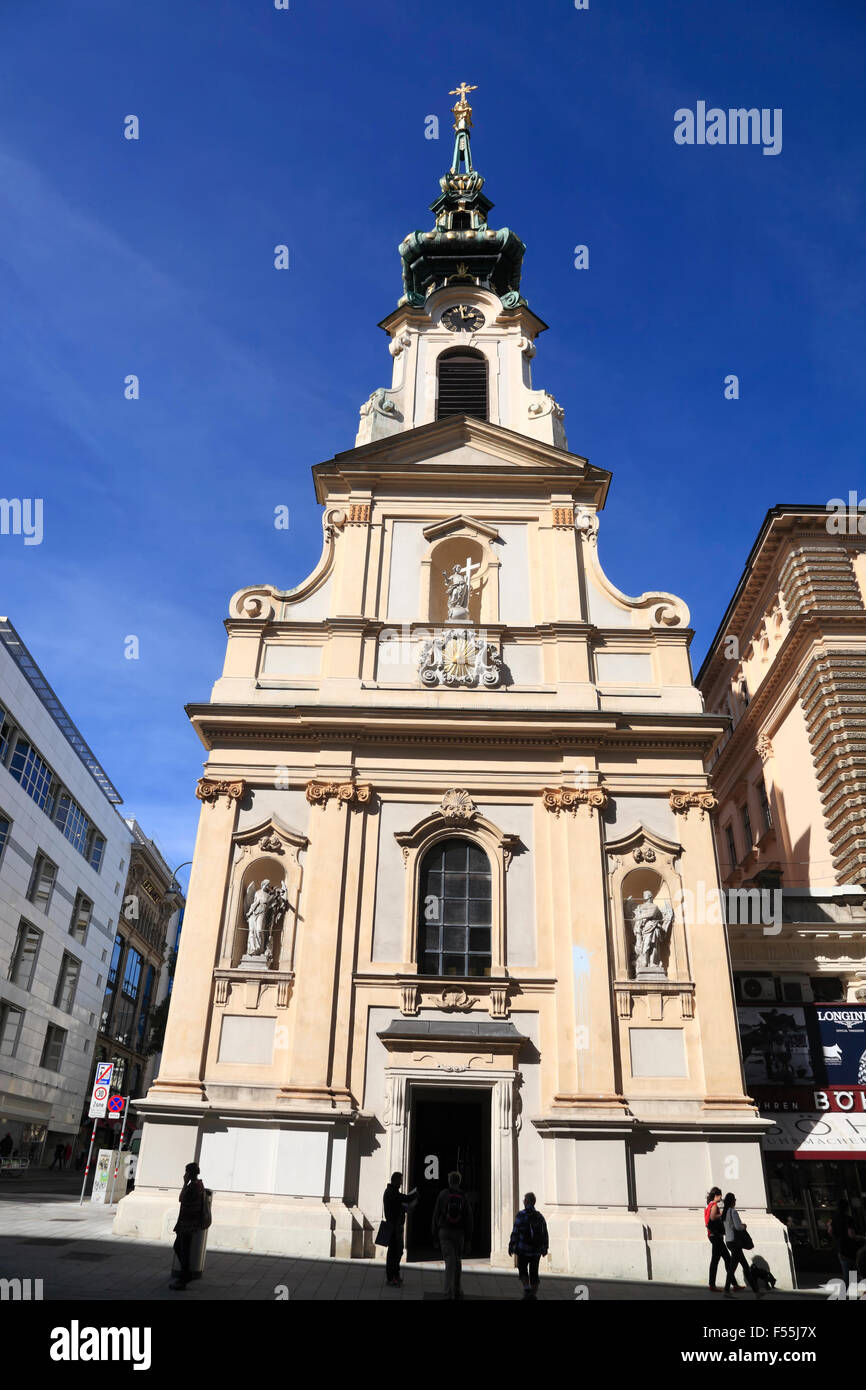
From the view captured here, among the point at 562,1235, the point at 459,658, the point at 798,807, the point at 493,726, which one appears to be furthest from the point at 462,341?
the point at 562,1235

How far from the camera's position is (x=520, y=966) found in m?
17.8

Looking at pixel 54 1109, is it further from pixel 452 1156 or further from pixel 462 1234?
pixel 462 1234

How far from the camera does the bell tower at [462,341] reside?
83.5ft

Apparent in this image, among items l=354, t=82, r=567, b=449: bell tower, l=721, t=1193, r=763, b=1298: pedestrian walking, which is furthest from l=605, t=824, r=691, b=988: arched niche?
l=354, t=82, r=567, b=449: bell tower

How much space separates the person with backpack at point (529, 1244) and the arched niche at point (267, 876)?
281 inches

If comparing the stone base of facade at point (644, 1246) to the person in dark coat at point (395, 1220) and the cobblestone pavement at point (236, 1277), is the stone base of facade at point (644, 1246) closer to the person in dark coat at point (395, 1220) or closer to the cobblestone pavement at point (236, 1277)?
the cobblestone pavement at point (236, 1277)

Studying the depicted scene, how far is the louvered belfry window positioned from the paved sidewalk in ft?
64.5

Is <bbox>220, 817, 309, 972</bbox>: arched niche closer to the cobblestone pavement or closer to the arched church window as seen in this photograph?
the arched church window

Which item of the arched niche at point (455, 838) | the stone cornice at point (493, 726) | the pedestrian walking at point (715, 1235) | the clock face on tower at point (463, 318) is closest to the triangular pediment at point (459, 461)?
the clock face on tower at point (463, 318)

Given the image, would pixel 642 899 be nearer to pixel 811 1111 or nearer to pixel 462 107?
pixel 811 1111

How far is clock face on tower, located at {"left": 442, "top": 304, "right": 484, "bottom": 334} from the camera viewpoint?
2762 centimetres

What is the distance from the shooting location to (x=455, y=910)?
728 inches
